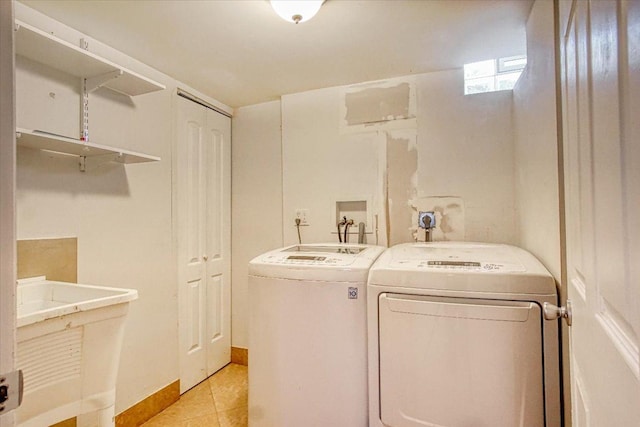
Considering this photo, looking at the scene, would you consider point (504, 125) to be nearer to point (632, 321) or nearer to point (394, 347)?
point (394, 347)

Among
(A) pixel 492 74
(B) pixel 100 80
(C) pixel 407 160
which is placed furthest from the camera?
(C) pixel 407 160

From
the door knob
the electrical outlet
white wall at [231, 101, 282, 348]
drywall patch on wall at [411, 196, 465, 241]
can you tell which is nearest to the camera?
the door knob

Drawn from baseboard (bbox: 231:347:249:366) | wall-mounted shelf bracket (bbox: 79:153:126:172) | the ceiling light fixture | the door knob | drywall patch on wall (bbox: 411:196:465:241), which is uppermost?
the ceiling light fixture

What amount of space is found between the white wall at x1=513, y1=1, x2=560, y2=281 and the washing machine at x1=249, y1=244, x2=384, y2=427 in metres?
0.76

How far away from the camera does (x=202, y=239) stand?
2.47 meters

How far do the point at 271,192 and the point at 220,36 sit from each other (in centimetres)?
123

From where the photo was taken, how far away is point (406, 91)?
7.31 ft

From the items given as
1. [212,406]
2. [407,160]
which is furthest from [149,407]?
[407,160]

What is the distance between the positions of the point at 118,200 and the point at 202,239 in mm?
722

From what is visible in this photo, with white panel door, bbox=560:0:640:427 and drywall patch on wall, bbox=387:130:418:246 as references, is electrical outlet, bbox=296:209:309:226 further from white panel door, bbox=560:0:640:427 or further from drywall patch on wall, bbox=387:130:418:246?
white panel door, bbox=560:0:640:427

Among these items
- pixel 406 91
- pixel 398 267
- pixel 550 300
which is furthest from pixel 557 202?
pixel 406 91

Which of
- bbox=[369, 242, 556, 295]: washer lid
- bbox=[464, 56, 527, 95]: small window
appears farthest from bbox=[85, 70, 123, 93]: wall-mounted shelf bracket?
bbox=[464, 56, 527, 95]: small window

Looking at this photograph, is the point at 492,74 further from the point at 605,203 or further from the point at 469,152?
the point at 605,203

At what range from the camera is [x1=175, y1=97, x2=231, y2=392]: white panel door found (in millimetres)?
2293
